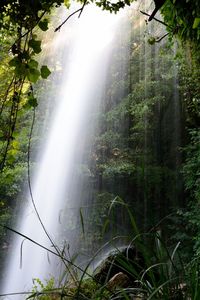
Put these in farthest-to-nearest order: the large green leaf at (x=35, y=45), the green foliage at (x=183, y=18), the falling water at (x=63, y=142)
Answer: the falling water at (x=63, y=142) < the green foliage at (x=183, y=18) < the large green leaf at (x=35, y=45)

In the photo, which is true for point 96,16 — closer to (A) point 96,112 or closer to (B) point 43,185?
(A) point 96,112

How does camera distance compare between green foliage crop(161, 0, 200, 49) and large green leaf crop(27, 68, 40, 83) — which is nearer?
large green leaf crop(27, 68, 40, 83)

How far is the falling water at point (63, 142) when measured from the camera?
676 cm

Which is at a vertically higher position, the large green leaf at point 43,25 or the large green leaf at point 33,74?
the large green leaf at point 43,25

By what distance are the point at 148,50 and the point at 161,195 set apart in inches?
132

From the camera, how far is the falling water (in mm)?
6762

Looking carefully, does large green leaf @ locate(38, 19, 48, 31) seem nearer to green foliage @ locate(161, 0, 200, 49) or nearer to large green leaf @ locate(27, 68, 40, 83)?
large green leaf @ locate(27, 68, 40, 83)

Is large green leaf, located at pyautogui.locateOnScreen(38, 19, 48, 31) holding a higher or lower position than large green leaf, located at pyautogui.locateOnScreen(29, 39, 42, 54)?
higher

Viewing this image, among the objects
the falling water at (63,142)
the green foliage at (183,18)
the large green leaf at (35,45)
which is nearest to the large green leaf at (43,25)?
the large green leaf at (35,45)

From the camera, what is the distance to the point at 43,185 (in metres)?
7.35

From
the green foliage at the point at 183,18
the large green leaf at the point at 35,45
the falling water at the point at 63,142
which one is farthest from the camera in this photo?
the falling water at the point at 63,142

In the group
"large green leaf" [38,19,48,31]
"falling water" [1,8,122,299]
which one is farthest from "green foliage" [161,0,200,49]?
"falling water" [1,8,122,299]

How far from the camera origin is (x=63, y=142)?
7.85m

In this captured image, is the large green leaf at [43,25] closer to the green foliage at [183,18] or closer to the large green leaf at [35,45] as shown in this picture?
the large green leaf at [35,45]
